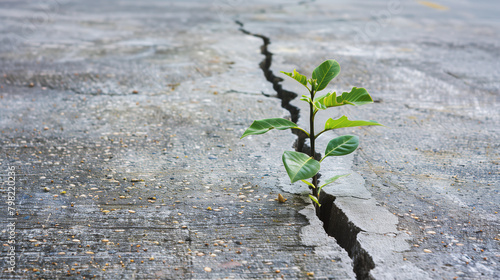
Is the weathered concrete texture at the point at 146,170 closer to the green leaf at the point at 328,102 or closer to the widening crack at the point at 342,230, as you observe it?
the widening crack at the point at 342,230

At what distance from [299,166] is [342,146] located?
0.77 feet

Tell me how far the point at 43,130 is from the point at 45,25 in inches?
143

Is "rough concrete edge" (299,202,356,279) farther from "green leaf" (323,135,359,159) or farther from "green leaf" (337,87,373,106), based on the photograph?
"green leaf" (337,87,373,106)

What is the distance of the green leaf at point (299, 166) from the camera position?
60.4 inches

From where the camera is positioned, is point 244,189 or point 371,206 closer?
point 371,206

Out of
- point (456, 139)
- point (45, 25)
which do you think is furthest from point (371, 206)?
point (45, 25)

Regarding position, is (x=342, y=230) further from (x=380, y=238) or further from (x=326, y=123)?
(x=326, y=123)

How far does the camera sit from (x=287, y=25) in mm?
5863

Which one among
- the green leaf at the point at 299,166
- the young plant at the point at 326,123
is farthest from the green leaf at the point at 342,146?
the green leaf at the point at 299,166

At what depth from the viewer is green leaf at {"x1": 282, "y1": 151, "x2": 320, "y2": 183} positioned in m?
1.53

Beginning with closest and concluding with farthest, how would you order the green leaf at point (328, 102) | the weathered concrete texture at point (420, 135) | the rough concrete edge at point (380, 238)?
the rough concrete edge at point (380, 238)
the weathered concrete texture at point (420, 135)
the green leaf at point (328, 102)

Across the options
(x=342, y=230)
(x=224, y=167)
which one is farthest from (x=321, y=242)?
(x=224, y=167)

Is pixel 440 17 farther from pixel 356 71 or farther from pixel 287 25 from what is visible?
pixel 356 71

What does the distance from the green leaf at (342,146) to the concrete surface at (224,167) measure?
192 mm
